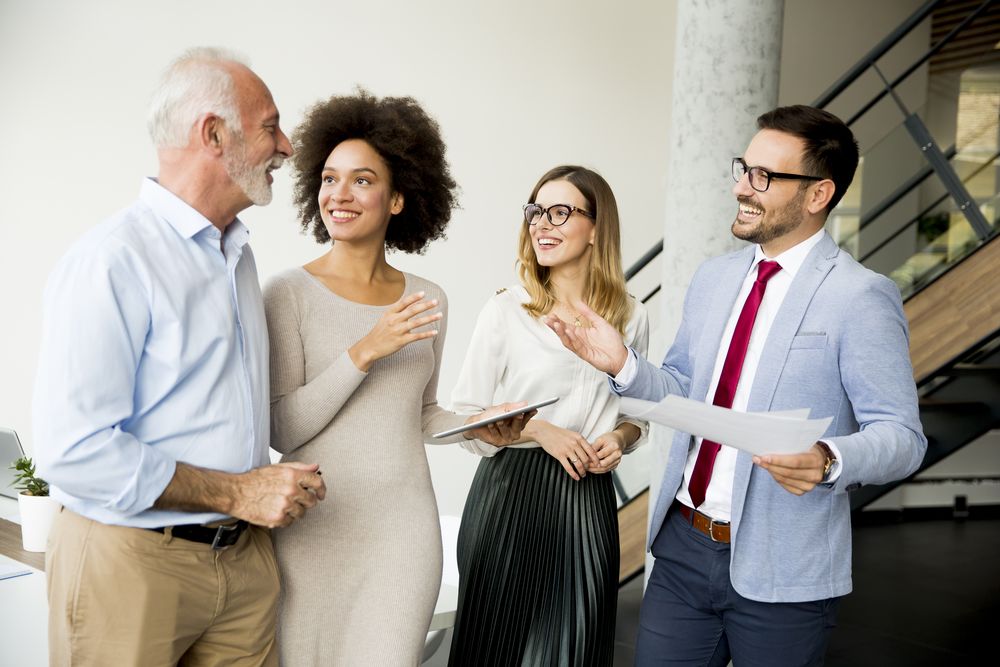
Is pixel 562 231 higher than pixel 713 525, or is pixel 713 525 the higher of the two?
pixel 562 231

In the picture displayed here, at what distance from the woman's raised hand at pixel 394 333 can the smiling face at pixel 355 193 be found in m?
0.33

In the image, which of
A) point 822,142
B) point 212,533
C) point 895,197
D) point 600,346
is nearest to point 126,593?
point 212,533

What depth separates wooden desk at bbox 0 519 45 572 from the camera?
288 centimetres

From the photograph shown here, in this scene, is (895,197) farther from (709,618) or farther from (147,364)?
(147,364)

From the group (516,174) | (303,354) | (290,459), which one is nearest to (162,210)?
(303,354)

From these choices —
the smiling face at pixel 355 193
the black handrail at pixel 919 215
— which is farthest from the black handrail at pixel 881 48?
the smiling face at pixel 355 193

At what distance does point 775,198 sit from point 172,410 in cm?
149

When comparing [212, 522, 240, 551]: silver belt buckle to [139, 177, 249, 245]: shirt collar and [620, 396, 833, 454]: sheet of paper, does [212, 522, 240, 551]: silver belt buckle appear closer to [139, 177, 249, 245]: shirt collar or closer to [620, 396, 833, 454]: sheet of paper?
[139, 177, 249, 245]: shirt collar

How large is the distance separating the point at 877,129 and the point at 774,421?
180 inches

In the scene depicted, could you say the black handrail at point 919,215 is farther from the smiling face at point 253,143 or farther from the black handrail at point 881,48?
the smiling face at point 253,143

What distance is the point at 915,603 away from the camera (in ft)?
20.2

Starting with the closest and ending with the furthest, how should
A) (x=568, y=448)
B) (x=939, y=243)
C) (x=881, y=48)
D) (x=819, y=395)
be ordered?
(x=819, y=395) < (x=568, y=448) < (x=881, y=48) < (x=939, y=243)

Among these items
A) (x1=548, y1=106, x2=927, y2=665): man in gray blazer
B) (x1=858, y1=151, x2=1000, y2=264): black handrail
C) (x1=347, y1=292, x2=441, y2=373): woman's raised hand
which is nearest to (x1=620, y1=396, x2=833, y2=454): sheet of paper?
(x1=548, y1=106, x2=927, y2=665): man in gray blazer

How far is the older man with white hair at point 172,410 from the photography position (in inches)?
63.4
